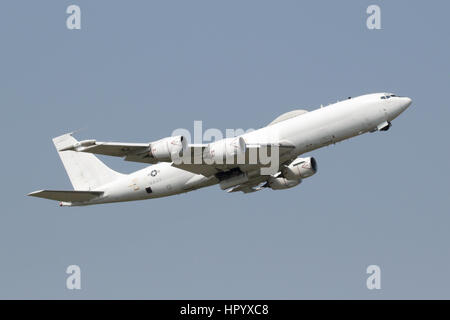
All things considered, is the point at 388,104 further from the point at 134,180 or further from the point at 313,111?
the point at 134,180

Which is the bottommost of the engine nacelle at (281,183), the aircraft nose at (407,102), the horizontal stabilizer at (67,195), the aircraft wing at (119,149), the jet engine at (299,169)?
the horizontal stabilizer at (67,195)

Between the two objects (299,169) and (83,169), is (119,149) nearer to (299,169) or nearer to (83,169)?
(83,169)

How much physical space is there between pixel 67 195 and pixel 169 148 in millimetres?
9928

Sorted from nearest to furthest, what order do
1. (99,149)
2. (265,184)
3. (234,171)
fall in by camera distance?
1. (99,149)
2. (234,171)
3. (265,184)

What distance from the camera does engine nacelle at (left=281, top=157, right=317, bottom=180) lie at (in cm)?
6438

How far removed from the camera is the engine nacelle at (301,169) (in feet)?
211

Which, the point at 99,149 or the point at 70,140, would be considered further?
the point at 70,140

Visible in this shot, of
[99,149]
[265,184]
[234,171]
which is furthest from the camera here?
[265,184]

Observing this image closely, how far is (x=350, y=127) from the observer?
193ft


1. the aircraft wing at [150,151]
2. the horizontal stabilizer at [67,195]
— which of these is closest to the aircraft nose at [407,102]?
the aircraft wing at [150,151]

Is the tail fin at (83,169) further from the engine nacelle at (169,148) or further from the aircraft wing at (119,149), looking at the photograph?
the engine nacelle at (169,148)

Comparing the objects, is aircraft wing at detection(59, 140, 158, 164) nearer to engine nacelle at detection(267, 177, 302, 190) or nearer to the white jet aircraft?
the white jet aircraft

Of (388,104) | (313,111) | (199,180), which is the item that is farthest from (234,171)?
(388,104)

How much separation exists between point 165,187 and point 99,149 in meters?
6.75
